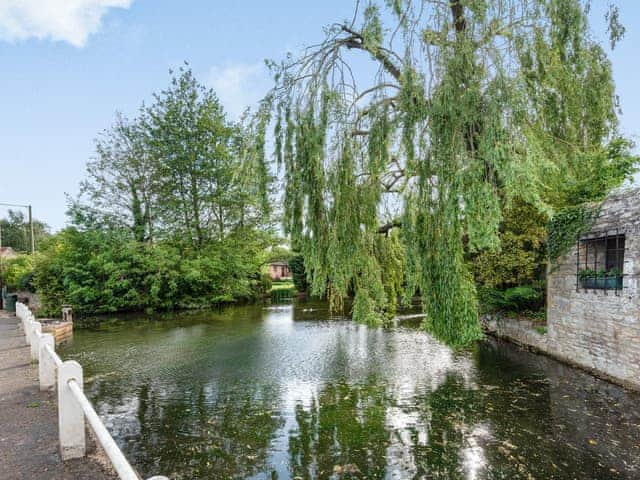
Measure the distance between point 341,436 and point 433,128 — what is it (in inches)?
169

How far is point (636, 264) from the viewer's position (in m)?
5.83

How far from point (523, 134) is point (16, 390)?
299 inches

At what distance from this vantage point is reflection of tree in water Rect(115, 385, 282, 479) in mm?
3889

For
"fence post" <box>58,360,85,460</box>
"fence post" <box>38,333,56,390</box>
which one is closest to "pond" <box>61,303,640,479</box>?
"fence post" <box>38,333,56,390</box>

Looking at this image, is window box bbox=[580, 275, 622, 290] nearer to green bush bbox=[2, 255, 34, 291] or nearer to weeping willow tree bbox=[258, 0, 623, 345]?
weeping willow tree bbox=[258, 0, 623, 345]

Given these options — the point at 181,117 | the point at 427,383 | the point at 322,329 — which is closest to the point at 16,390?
the point at 427,383

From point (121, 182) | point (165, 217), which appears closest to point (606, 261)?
point (165, 217)

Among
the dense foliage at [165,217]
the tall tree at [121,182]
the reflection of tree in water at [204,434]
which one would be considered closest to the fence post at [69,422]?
the reflection of tree in water at [204,434]

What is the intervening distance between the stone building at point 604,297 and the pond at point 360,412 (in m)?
A: 0.44

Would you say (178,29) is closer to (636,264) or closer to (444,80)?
(444,80)

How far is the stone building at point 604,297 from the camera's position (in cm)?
595

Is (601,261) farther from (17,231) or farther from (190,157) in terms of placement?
(17,231)

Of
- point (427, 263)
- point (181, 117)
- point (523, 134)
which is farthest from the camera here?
point (181, 117)

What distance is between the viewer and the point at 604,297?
6.55 m
